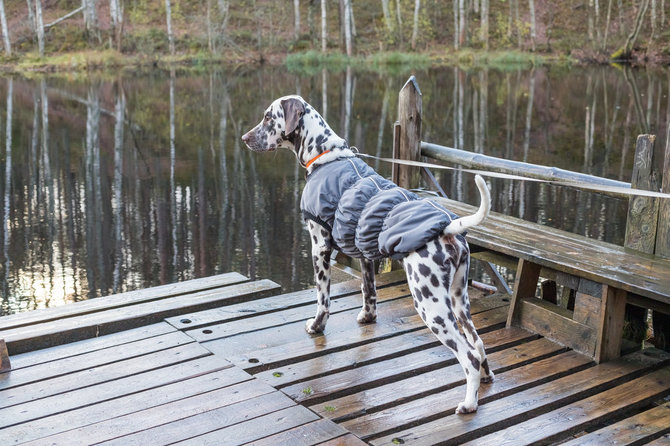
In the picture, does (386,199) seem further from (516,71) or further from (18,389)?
(516,71)

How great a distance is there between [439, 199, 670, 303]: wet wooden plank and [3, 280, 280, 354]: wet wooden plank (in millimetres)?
1657

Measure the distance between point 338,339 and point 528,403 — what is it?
1.26 metres

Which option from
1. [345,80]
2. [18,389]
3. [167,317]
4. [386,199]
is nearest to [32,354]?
[18,389]

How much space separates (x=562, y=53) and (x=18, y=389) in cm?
3846

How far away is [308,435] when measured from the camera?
3449 mm

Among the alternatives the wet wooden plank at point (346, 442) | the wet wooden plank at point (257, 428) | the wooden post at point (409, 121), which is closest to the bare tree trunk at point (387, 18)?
the wooden post at point (409, 121)

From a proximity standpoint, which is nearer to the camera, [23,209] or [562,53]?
[23,209]

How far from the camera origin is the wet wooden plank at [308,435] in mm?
3389

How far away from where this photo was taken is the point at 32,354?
4.42 m

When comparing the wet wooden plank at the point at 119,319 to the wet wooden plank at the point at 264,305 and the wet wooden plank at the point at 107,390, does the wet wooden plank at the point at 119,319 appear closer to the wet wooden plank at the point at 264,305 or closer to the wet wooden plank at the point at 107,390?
the wet wooden plank at the point at 264,305

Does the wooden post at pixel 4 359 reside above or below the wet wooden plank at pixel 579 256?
below

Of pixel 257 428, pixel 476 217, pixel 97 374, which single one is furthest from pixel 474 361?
pixel 97 374

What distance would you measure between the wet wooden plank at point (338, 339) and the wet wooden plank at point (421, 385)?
45 centimetres

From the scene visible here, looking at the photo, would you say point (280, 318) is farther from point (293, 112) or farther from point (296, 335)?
point (293, 112)
